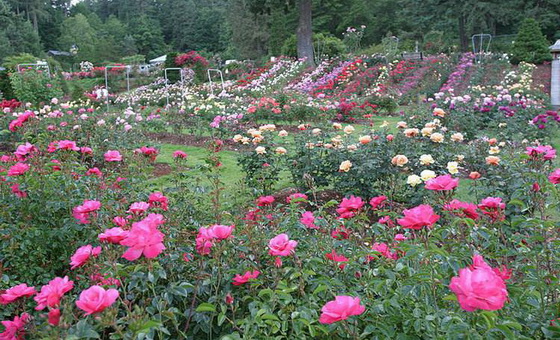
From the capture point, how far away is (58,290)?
3.60 feet

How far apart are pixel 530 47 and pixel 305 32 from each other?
304 inches

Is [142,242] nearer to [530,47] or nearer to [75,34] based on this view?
[530,47]

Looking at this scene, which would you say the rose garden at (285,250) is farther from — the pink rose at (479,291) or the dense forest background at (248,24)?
the dense forest background at (248,24)

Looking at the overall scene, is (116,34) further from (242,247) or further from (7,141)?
(242,247)

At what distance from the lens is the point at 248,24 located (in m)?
35.0

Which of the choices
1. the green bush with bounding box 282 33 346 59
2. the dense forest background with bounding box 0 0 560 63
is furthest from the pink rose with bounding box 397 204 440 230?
the green bush with bounding box 282 33 346 59

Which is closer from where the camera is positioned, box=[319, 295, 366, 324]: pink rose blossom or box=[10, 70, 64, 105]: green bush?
box=[319, 295, 366, 324]: pink rose blossom

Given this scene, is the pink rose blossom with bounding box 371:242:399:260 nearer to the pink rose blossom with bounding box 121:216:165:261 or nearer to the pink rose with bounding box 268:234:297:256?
the pink rose with bounding box 268:234:297:256

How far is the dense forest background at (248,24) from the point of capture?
23.9 metres

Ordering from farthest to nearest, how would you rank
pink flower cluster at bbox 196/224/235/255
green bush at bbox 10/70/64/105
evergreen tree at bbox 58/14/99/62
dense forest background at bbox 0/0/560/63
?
evergreen tree at bbox 58/14/99/62, dense forest background at bbox 0/0/560/63, green bush at bbox 10/70/64/105, pink flower cluster at bbox 196/224/235/255

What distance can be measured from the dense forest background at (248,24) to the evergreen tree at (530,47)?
95.3 inches

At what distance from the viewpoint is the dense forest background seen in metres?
23.9

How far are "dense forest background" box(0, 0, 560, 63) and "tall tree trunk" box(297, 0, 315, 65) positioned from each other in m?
0.43

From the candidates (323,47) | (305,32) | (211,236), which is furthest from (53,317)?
(323,47)
